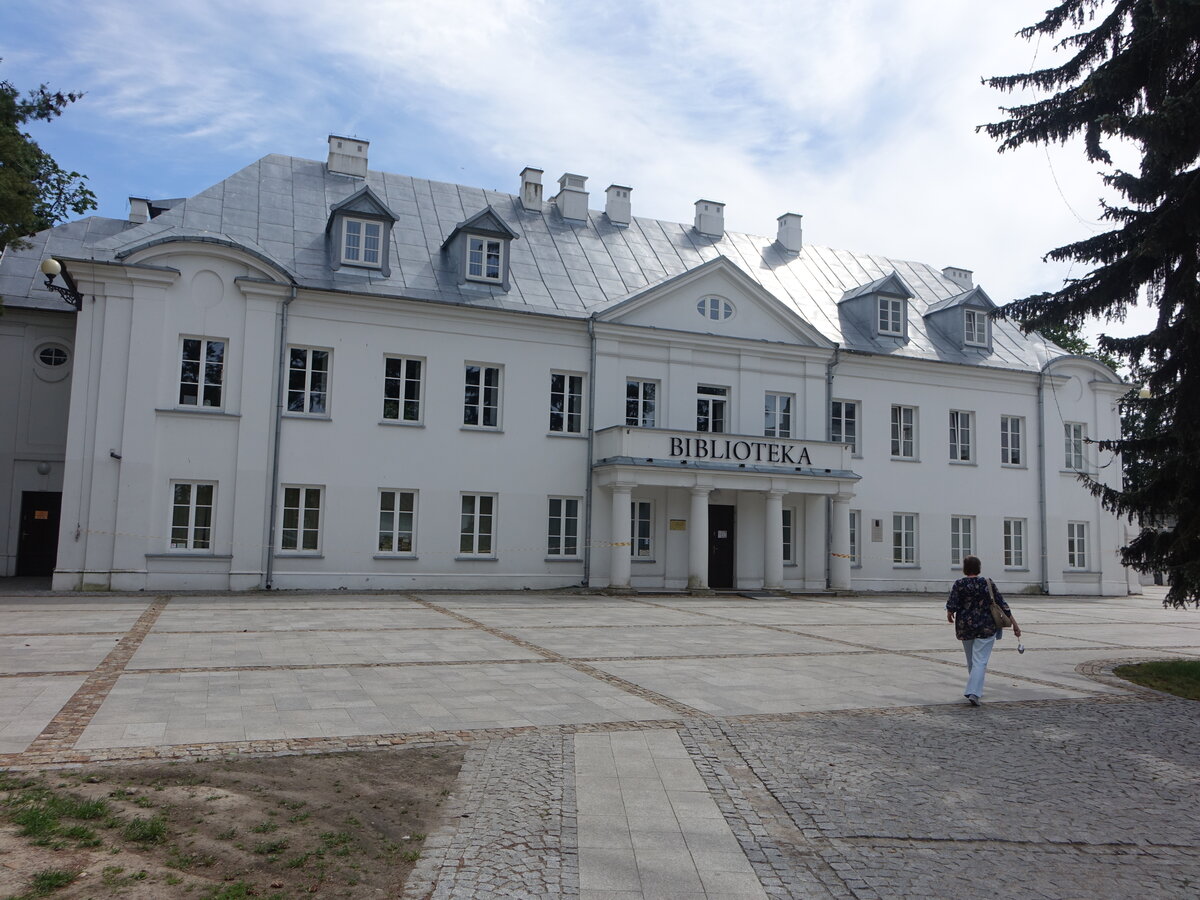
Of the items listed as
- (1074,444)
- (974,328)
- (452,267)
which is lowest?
(1074,444)

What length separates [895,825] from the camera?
614cm

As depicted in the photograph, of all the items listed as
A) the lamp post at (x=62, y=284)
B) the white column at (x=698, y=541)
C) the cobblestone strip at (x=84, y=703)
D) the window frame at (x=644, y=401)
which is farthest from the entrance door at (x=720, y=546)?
the lamp post at (x=62, y=284)

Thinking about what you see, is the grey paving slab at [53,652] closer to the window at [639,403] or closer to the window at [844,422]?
the window at [639,403]

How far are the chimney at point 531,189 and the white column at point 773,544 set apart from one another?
12107mm

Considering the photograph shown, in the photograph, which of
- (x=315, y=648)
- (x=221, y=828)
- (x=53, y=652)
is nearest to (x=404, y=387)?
(x=315, y=648)

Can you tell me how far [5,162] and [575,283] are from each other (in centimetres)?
1446

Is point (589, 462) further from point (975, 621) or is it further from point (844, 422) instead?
point (975, 621)

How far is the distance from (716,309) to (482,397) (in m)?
7.73

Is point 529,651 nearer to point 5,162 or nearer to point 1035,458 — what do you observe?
point 5,162

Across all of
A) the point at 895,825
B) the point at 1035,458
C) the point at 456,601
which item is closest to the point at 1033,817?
the point at 895,825

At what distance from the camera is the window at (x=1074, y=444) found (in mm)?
33156

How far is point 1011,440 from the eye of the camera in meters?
32.6

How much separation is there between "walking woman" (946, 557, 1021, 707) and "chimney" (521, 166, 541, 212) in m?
23.1

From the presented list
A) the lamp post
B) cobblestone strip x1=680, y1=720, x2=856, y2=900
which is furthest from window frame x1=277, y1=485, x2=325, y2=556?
cobblestone strip x1=680, y1=720, x2=856, y2=900
